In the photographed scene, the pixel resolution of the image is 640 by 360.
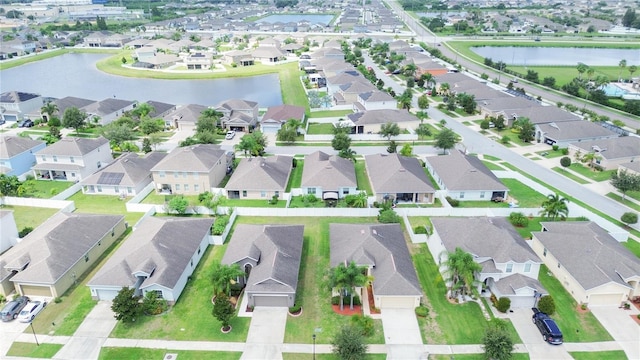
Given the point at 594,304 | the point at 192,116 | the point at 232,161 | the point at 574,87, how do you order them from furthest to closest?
the point at 574,87 < the point at 192,116 < the point at 232,161 < the point at 594,304

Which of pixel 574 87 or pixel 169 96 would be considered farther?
pixel 169 96

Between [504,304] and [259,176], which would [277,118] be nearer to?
[259,176]

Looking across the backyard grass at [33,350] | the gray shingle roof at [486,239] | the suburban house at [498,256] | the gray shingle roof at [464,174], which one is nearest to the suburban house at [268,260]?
the suburban house at [498,256]

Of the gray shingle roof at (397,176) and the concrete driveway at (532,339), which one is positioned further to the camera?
the gray shingle roof at (397,176)

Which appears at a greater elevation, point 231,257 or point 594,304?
point 231,257

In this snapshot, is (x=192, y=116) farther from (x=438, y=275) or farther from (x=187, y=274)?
(x=438, y=275)

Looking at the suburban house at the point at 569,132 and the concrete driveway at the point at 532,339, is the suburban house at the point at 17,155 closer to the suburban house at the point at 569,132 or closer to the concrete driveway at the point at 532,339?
the concrete driveway at the point at 532,339

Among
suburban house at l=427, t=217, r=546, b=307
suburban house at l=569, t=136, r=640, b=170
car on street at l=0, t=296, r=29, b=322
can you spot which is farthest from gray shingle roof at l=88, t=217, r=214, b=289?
suburban house at l=569, t=136, r=640, b=170

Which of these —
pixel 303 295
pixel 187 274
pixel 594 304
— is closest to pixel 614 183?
pixel 594 304
